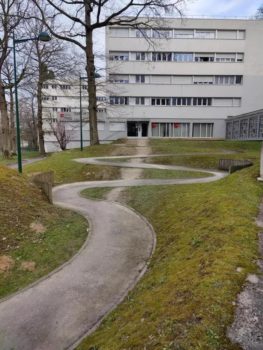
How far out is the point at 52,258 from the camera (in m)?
7.91

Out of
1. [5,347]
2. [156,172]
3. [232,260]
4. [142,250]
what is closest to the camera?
[5,347]

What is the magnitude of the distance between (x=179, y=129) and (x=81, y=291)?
145ft

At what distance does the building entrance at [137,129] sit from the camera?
1977 inches

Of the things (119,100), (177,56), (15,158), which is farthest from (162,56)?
(15,158)

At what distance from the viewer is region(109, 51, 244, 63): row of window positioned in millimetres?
48094

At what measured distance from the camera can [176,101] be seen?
159ft

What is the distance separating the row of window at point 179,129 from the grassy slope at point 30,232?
3827cm

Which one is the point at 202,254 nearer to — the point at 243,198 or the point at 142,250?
the point at 142,250

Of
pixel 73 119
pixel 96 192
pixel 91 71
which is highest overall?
pixel 91 71

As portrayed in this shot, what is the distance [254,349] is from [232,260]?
203 cm

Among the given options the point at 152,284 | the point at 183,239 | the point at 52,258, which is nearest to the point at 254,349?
the point at 152,284

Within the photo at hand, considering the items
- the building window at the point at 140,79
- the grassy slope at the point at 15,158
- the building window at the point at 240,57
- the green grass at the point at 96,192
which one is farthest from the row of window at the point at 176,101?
the green grass at the point at 96,192

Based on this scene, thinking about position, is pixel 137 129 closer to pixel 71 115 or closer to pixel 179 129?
pixel 179 129

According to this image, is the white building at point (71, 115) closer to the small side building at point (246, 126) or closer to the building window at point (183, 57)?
the building window at point (183, 57)
